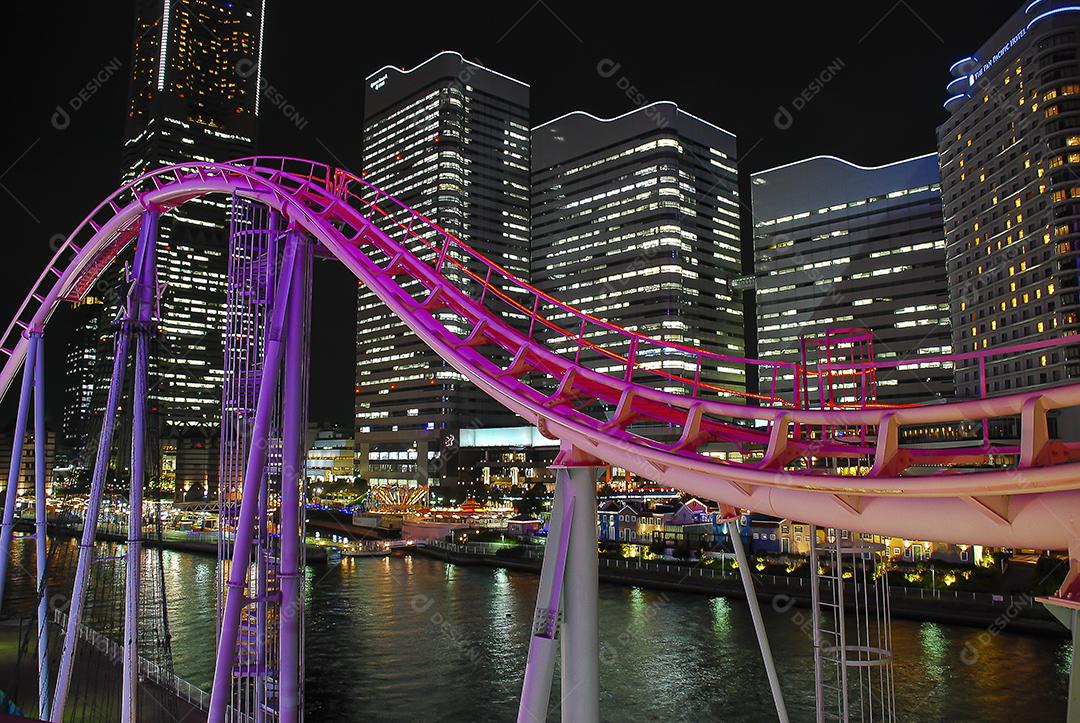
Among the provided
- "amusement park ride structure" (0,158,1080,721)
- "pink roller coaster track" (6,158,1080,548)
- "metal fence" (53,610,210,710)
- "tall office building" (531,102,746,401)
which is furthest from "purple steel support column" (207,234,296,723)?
"tall office building" (531,102,746,401)

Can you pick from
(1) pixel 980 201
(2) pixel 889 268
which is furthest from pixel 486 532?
(2) pixel 889 268

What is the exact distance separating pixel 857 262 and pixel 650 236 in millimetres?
34551

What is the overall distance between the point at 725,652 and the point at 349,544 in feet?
165

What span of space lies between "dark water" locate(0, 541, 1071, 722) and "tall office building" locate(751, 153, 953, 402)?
257ft

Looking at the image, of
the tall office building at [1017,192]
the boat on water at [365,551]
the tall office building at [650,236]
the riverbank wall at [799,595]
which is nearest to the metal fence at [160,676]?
the riverbank wall at [799,595]

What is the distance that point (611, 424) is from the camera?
9.79 meters

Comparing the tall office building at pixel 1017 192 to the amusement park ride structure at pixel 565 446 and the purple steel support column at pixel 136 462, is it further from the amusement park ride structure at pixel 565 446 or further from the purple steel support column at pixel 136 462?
the purple steel support column at pixel 136 462

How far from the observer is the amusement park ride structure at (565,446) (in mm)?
6562

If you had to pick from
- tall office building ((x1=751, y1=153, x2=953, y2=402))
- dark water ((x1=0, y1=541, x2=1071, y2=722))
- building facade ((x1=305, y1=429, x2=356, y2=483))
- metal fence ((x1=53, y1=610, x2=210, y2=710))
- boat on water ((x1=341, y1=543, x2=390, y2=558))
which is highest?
tall office building ((x1=751, y1=153, x2=953, y2=402))

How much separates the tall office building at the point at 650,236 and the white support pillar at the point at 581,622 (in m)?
123

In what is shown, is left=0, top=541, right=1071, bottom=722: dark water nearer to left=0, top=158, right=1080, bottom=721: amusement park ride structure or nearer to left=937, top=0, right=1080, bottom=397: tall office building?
left=0, top=158, right=1080, bottom=721: amusement park ride structure

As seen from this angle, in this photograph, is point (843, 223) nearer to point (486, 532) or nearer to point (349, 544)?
point (486, 532)

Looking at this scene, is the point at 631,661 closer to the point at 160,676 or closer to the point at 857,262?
the point at 160,676

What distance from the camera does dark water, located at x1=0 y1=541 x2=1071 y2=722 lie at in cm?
2444
